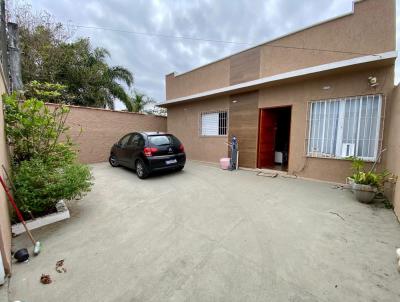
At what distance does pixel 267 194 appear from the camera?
14.5ft

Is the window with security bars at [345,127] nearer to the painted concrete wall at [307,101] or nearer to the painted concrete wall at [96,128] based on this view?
the painted concrete wall at [307,101]

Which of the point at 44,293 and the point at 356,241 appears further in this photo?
the point at 356,241

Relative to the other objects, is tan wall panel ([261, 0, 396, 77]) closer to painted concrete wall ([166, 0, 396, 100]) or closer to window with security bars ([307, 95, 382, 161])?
painted concrete wall ([166, 0, 396, 100])

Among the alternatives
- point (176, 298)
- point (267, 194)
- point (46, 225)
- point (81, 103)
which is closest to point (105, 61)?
point (81, 103)

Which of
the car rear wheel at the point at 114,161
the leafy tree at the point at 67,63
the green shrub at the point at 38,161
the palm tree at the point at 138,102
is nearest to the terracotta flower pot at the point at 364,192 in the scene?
the green shrub at the point at 38,161

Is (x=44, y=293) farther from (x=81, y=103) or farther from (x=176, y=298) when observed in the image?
(x=81, y=103)

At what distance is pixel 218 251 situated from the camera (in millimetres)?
2324

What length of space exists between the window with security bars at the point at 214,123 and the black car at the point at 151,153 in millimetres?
2474

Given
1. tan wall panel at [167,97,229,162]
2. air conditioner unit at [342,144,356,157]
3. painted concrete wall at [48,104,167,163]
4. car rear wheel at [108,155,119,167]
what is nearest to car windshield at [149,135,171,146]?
car rear wheel at [108,155,119,167]

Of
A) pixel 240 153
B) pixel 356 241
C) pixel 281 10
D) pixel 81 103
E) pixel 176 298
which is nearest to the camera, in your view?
pixel 176 298

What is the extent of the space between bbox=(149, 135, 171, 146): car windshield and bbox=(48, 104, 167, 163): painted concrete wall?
3893 mm

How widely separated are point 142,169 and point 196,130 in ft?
12.8

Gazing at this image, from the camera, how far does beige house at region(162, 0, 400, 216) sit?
4.38 meters

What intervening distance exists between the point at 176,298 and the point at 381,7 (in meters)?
6.80
